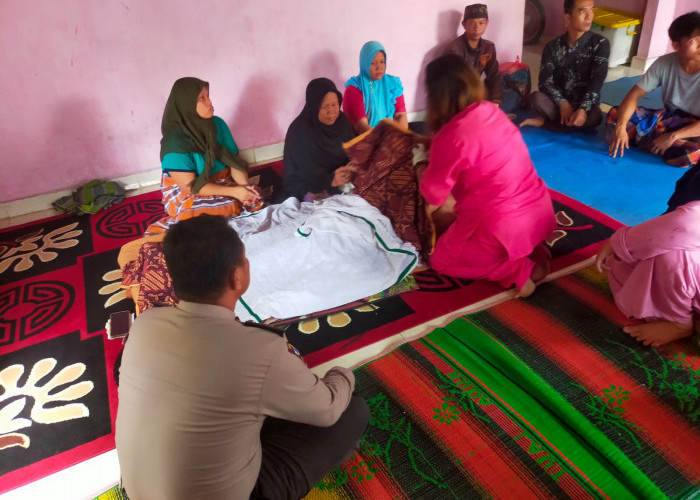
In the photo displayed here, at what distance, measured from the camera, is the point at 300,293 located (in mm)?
2021

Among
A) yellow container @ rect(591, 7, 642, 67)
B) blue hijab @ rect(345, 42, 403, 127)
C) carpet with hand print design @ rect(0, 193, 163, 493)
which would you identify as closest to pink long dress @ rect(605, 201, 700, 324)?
carpet with hand print design @ rect(0, 193, 163, 493)

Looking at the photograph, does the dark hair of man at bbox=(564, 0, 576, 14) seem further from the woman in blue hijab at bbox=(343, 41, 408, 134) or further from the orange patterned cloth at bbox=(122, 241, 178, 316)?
the orange patterned cloth at bbox=(122, 241, 178, 316)

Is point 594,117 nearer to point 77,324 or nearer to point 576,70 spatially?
point 576,70

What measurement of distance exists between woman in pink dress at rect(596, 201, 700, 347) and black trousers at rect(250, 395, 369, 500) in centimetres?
110

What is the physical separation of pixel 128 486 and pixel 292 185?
1.78m

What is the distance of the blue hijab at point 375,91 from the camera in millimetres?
3291

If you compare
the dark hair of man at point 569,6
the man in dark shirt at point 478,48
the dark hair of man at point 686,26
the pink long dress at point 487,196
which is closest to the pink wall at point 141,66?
the man in dark shirt at point 478,48

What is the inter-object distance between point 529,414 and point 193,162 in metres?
1.91

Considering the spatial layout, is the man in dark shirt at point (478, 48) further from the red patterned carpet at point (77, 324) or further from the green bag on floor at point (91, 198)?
the green bag on floor at point (91, 198)

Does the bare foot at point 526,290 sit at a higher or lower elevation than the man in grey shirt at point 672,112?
lower

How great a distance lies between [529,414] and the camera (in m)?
1.57

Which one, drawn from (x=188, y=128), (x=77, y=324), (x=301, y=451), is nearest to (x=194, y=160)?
(x=188, y=128)

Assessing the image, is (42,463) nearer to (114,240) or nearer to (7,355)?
(7,355)

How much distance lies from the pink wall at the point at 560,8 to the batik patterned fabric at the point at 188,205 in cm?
462
